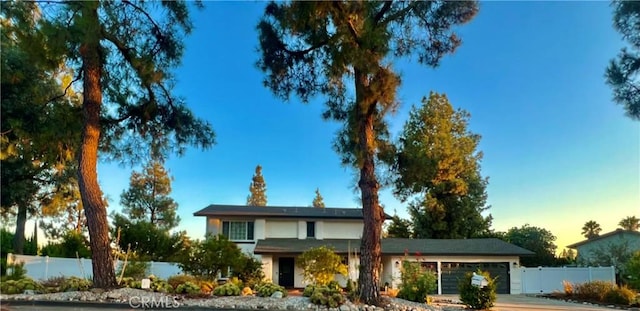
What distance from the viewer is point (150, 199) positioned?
36750 millimetres

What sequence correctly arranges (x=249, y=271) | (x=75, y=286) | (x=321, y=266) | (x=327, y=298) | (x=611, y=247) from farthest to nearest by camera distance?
(x=611, y=247)
(x=249, y=271)
(x=321, y=266)
(x=75, y=286)
(x=327, y=298)

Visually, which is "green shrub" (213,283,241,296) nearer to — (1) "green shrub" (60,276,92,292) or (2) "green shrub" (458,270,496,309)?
(1) "green shrub" (60,276,92,292)

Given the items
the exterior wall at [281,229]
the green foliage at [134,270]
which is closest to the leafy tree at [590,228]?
the exterior wall at [281,229]

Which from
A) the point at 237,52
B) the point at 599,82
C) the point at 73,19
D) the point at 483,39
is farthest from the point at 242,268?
the point at 599,82

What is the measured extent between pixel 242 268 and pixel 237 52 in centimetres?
872

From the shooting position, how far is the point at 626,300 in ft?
49.2

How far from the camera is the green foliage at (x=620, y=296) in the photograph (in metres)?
15.0

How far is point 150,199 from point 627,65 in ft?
109

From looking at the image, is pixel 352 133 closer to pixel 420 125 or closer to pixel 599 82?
pixel 599 82

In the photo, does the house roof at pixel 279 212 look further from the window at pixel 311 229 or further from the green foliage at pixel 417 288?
the green foliage at pixel 417 288

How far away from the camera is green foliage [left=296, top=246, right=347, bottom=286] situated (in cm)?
1723

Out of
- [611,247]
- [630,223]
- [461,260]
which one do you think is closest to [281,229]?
[461,260]

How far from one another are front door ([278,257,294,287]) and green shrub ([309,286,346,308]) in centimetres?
1354

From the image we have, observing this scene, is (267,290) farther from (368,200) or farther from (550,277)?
(550,277)
